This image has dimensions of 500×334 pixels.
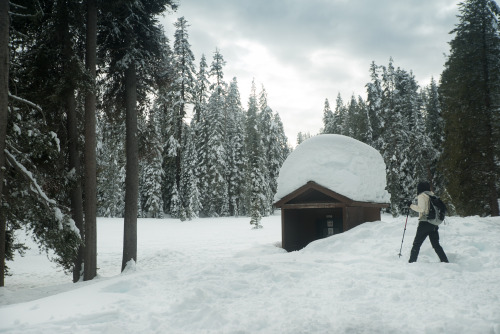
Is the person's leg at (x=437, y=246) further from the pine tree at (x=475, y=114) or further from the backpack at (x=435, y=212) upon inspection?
the pine tree at (x=475, y=114)

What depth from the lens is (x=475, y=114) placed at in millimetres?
16672

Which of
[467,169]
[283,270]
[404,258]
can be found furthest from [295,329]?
[467,169]

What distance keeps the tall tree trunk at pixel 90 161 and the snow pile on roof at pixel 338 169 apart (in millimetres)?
6583

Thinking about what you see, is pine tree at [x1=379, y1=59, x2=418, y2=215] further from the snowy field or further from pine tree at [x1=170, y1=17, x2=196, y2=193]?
the snowy field

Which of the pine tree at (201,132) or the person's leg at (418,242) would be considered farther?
the pine tree at (201,132)

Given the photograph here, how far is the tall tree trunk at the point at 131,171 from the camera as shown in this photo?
10.8 metres

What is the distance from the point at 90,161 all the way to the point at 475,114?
56.8ft

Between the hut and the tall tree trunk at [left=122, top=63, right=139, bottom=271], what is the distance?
17.1 feet

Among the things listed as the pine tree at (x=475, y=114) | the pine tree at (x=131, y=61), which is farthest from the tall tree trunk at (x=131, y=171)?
the pine tree at (x=475, y=114)

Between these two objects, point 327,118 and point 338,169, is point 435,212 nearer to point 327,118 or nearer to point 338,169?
point 338,169

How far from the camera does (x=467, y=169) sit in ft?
54.7

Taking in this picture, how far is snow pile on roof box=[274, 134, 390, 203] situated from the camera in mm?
12078

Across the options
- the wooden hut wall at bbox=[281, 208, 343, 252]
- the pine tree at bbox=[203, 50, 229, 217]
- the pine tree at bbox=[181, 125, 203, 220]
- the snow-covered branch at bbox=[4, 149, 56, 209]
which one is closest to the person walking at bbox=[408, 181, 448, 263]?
the wooden hut wall at bbox=[281, 208, 343, 252]

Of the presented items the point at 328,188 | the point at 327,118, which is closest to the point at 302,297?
the point at 328,188
